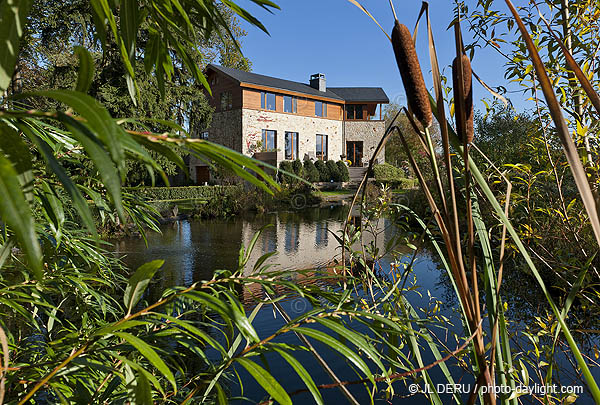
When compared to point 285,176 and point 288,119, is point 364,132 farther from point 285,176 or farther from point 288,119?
point 285,176

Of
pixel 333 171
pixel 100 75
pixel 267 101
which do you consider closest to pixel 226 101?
pixel 267 101

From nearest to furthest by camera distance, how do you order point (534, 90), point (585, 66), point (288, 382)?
point (585, 66), point (534, 90), point (288, 382)

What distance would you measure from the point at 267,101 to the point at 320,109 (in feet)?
14.9

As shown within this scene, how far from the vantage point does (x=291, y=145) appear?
26781 millimetres

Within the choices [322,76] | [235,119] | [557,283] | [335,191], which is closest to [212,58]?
[235,119]

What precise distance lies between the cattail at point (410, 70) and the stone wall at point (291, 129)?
879 inches

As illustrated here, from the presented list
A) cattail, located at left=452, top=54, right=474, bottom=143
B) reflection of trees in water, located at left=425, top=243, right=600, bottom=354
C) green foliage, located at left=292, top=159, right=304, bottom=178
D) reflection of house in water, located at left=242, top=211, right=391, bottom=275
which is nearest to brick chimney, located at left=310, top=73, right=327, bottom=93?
green foliage, located at left=292, top=159, right=304, bottom=178

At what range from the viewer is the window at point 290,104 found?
26.2 m

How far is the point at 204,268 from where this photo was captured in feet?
25.2

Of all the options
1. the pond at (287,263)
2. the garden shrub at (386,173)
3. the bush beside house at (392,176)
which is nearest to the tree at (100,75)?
the pond at (287,263)

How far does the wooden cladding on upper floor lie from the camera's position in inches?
956

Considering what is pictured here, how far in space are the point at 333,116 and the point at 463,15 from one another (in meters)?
27.3

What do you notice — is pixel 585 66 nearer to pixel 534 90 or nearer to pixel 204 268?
pixel 534 90

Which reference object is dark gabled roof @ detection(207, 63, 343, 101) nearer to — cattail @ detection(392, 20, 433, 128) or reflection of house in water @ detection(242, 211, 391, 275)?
reflection of house in water @ detection(242, 211, 391, 275)
